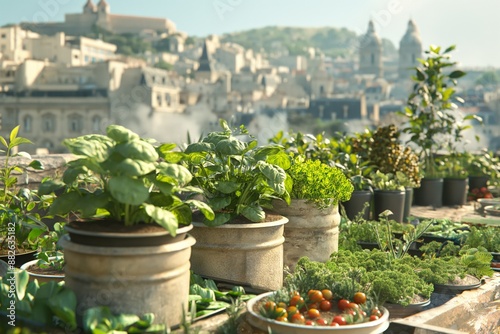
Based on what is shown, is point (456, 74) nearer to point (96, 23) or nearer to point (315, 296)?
point (315, 296)

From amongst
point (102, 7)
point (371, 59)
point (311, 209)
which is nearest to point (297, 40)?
point (371, 59)

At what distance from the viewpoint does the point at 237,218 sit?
371 cm

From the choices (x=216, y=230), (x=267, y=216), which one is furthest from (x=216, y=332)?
(x=267, y=216)

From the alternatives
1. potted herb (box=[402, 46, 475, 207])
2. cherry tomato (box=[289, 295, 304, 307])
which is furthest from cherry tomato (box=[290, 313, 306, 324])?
potted herb (box=[402, 46, 475, 207])

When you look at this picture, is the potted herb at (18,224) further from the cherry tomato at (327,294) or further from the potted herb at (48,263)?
the cherry tomato at (327,294)

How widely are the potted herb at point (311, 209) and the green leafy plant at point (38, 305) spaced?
167 centimetres

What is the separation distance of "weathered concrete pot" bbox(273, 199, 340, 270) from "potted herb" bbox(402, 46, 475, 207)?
4.54 meters

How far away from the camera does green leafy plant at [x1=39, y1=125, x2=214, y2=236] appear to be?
2639 mm

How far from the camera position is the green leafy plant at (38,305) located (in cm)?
266

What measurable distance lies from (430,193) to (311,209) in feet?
15.5

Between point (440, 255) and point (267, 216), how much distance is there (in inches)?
64.1

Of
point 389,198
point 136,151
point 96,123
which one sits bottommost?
point 96,123

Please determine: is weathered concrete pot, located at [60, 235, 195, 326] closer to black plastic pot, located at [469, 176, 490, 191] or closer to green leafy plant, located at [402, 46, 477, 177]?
green leafy plant, located at [402, 46, 477, 177]

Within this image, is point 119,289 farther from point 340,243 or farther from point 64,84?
point 64,84
